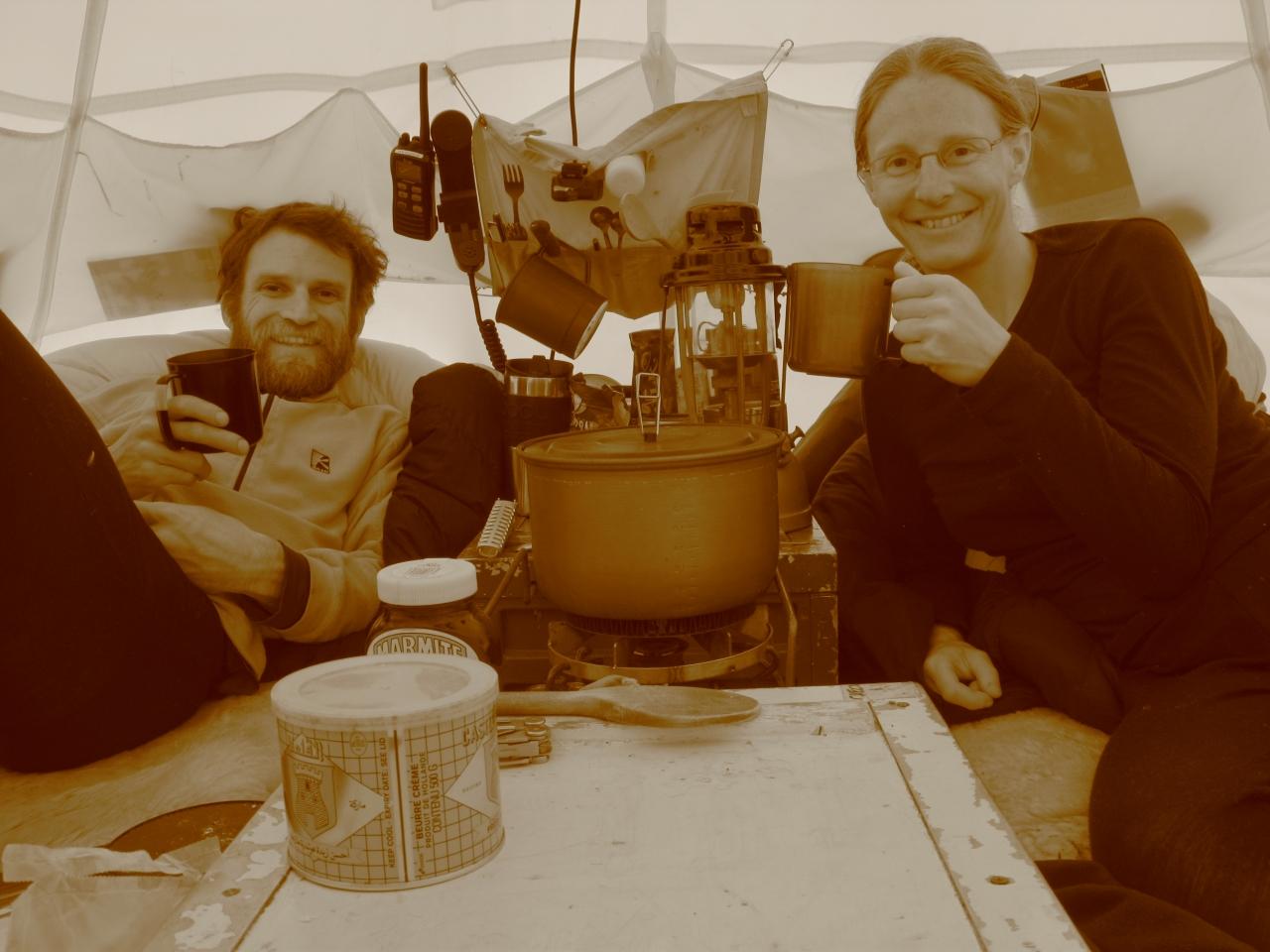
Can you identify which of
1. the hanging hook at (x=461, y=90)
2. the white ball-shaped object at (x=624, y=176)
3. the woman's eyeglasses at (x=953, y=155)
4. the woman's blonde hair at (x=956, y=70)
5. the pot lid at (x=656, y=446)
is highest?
the hanging hook at (x=461, y=90)

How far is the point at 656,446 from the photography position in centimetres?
90

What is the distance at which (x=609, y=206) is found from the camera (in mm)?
1880

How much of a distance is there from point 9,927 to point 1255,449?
4.09ft

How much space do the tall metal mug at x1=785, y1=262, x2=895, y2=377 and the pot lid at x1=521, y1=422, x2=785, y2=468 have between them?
14 cm

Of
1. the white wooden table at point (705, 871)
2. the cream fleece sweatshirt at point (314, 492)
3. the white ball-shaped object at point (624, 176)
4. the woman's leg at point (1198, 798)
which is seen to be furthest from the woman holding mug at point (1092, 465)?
the cream fleece sweatshirt at point (314, 492)

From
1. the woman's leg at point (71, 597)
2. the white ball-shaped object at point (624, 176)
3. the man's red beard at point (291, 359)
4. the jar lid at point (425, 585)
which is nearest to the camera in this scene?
the jar lid at point (425, 585)

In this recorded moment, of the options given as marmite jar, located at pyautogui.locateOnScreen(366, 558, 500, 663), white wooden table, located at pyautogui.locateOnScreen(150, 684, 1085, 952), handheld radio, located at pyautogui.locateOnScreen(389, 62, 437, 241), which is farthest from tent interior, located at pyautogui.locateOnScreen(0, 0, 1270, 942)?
white wooden table, located at pyautogui.locateOnScreen(150, 684, 1085, 952)

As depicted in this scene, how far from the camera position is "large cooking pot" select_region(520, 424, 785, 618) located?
0.84m

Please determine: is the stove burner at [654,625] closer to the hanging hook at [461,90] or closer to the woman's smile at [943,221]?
the woman's smile at [943,221]

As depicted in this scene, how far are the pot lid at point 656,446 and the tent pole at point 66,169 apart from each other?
6.84 feet

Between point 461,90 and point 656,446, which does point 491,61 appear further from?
point 656,446

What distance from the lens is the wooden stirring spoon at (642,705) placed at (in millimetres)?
768

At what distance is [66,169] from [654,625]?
2.34 meters

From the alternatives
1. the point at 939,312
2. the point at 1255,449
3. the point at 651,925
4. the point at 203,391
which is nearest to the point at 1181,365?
the point at 1255,449
